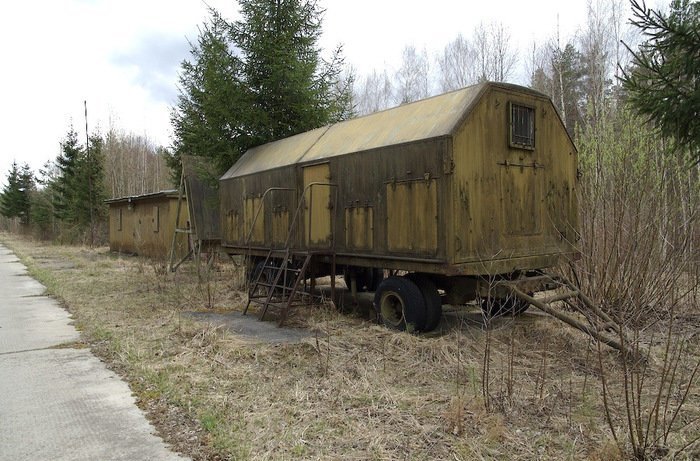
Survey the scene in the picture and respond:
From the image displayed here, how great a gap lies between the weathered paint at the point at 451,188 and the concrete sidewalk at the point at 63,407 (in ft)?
13.6

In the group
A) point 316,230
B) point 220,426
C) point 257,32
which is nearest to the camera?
point 220,426

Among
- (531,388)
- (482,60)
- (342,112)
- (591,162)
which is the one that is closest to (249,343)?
(531,388)

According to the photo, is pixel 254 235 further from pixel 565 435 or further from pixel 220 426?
pixel 565 435

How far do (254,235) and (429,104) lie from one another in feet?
17.7

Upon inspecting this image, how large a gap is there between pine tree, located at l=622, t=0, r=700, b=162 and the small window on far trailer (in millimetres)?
2376

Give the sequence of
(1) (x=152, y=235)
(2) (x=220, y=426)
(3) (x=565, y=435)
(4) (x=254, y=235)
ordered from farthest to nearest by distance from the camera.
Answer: (1) (x=152, y=235) → (4) (x=254, y=235) → (2) (x=220, y=426) → (3) (x=565, y=435)

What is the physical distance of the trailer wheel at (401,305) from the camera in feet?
24.8

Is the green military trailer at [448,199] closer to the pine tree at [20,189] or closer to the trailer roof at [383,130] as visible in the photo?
the trailer roof at [383,130]

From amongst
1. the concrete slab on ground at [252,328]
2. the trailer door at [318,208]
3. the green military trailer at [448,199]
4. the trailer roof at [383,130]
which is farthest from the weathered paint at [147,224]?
the green military trailer at [448,199]

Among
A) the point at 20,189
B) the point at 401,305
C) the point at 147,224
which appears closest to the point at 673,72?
the point at 401,305

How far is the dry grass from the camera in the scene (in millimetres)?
3820

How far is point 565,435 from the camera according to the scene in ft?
12.7

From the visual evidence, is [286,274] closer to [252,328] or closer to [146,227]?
[252,328]

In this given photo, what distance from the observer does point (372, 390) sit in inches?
195
